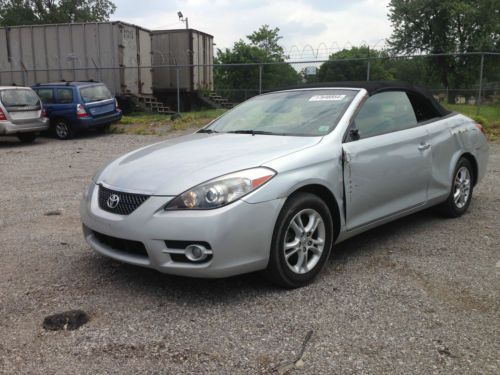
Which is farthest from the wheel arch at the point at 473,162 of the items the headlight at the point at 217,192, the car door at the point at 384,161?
the headlight at the point at 217,192

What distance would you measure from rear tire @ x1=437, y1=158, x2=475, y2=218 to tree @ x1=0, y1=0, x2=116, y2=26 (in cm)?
5291

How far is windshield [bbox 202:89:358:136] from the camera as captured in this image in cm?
421

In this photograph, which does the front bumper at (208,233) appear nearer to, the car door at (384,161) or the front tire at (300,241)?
the front tire at (300,241)

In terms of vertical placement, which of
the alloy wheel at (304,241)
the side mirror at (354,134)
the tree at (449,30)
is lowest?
the alloy wheel at (304,241)

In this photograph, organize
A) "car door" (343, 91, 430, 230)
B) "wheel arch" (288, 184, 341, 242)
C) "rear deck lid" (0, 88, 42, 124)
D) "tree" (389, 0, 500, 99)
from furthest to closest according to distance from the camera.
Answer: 1. "tree" (389, 0, 500, 99)
2. "rear deck lid" (0, 88, 42, 124)
3. "car door" (343, 91, 430, 230)
4. "wheel arch" (288, 184, 341, 242)

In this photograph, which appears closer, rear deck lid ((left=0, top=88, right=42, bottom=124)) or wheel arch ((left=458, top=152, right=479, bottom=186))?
wheel arch ((left=458, top=152, right=479, bottom=186))

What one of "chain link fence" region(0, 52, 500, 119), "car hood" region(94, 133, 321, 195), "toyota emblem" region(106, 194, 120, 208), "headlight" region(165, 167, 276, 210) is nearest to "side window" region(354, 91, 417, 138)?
"car hood" region(94, 133, 321, 195)

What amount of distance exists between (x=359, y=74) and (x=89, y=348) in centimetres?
1628

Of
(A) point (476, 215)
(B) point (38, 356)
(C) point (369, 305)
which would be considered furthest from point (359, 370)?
(A) point (476, 215)

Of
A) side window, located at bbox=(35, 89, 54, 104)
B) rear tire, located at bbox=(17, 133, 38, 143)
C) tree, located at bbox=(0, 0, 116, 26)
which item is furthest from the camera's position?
tree, located at bbox=(0, 0, 116, 26)

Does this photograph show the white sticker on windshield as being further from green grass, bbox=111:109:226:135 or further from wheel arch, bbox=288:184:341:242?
green grass, bbox=111:109:226:135

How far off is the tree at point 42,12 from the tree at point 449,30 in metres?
31.1

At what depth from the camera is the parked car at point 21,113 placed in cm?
1292

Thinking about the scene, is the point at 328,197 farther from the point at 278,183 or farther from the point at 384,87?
the point at 384,87
